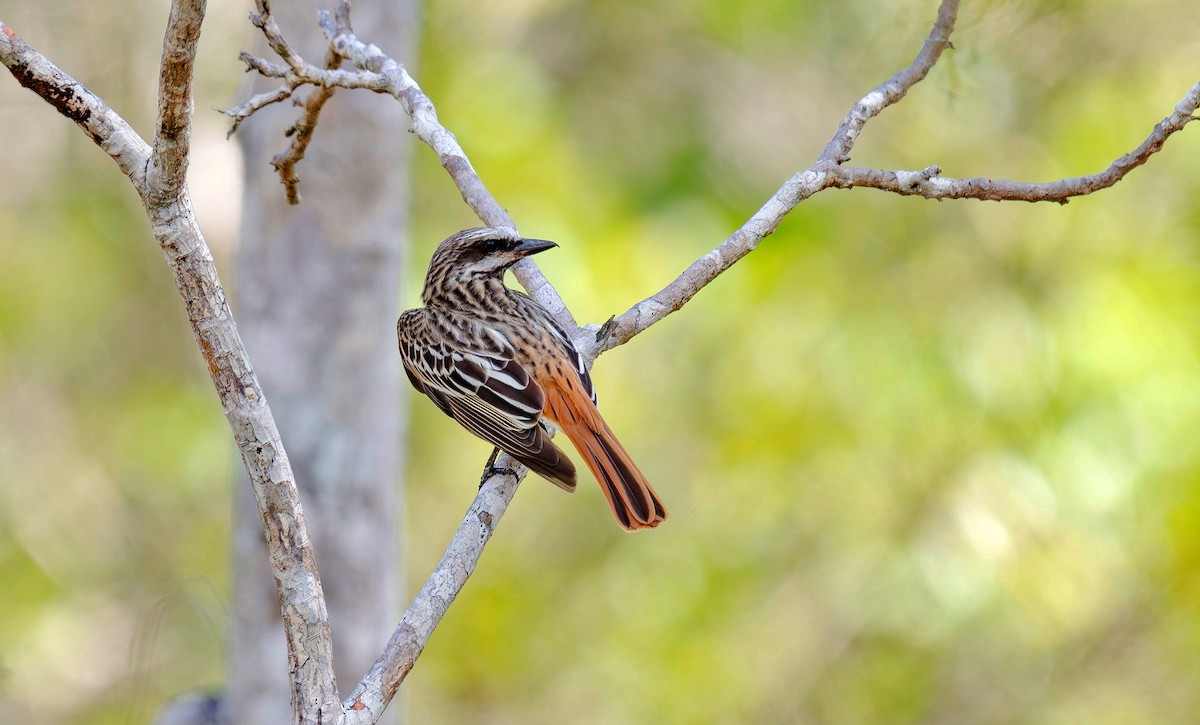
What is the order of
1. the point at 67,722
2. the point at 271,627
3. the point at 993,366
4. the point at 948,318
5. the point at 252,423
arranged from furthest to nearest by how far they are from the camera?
1. the point at 67,722
2. the point at 948,318
3. the point at 993,366
4. the point at 271,627
5. the point at 252,423

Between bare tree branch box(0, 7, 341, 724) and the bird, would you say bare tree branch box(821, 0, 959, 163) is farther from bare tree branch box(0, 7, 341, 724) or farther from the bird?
bare tree branch box(0, 7, 341, 724)

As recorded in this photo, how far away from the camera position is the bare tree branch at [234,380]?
233 centimetres

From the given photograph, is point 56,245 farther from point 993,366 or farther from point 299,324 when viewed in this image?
point 993,366

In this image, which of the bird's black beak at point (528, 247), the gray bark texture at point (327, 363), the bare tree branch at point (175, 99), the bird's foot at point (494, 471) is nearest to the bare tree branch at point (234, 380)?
the bare tree branch at point (175, 99)

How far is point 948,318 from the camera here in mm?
8711

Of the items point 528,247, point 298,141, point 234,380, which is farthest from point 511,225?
point 234,380

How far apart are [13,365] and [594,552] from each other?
19.6ft

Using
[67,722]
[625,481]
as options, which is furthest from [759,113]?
[67,722]

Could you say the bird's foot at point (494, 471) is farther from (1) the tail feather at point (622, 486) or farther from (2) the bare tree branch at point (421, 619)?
(2) the bare tree branch at point (421, 619)

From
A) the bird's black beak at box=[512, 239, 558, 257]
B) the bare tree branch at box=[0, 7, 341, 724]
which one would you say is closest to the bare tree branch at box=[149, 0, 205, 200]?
the bare tree branch at box=[0, 7, 341, 724]

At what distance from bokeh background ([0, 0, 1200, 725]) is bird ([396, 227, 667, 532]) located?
8.48ft

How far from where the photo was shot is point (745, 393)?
356 inches

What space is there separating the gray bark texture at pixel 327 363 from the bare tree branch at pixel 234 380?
129 inches

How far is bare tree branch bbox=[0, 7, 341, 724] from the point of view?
2328 mm
